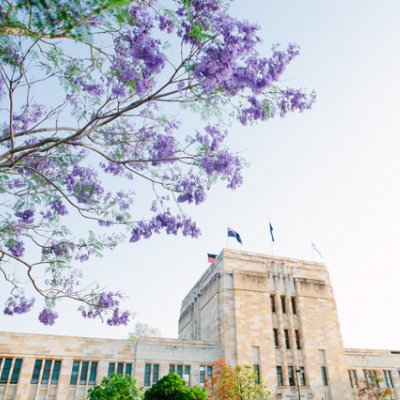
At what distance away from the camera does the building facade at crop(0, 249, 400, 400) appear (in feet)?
96.5

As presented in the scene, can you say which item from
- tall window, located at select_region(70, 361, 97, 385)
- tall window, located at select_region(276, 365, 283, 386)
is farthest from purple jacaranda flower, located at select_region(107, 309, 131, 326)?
tall window, located at select_region(276, 365, 283, 386)

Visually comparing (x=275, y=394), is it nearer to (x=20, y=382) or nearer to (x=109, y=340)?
(x=109, y=340)

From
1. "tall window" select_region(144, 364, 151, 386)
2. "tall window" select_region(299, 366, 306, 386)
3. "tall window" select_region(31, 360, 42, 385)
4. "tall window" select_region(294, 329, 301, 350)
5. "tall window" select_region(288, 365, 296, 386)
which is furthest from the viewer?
"tall window" select_region(294, 329, 301, 350)

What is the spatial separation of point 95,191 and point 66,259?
3.07 m

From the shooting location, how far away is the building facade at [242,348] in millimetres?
A: 29406

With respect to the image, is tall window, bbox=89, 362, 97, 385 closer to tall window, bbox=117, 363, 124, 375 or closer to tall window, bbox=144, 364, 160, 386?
tall window, bbox=117, 363, 124, 375

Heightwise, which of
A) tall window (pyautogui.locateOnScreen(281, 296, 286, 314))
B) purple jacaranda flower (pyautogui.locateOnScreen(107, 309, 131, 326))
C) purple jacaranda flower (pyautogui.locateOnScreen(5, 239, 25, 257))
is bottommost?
purple jacaranda flower (pyautogui.locateOnScreen(107, 309, 131, 326))

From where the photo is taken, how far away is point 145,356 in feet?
105

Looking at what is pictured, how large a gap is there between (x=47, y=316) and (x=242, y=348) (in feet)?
80.4

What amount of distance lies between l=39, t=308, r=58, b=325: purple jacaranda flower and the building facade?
1916 cm

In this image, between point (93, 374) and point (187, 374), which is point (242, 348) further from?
point (93, 374)

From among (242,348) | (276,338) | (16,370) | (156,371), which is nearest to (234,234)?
(276,338)

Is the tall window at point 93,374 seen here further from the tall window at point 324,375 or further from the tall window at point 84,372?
the tall window at point 324,375

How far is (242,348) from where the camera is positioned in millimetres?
33906
